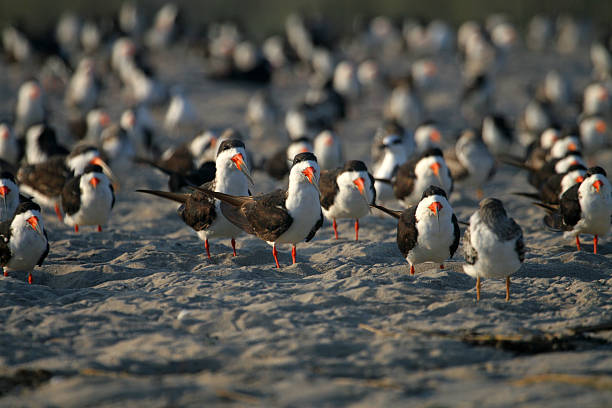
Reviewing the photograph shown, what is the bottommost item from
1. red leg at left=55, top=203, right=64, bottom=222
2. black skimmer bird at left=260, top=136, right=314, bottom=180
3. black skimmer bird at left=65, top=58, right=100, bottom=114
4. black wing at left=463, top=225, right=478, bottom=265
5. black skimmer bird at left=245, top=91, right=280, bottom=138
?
black wing at left=463, top=225, right=478, bottom=265

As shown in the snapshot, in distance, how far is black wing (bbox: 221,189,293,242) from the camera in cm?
680

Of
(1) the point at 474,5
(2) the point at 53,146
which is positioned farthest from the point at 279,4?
(2) the point at 53,146

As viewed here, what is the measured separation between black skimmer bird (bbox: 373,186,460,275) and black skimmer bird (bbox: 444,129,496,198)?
13.3 feet

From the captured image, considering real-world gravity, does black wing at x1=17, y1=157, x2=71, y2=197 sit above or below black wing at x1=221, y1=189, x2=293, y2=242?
above

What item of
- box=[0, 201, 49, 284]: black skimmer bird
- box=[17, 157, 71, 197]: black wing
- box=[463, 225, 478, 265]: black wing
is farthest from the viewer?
box=[17, 157, 71, 197]: black wing

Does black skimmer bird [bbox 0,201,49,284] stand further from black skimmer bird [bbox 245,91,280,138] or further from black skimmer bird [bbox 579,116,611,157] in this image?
black skimmer bird [bbox 579,116,611,157]

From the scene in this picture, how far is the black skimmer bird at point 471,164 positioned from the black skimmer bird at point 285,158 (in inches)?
85.8

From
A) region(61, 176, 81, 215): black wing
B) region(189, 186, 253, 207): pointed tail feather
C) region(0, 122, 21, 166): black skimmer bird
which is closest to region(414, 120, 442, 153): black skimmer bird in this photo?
region(189, 186, 253, 207): pointed tail feather

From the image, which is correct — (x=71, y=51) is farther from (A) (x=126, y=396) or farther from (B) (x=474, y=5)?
(A) (x=126, y=396)

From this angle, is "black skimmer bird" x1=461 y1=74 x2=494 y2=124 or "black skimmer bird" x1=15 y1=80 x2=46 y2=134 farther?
"black skimmer bird" x1=461 y1=74 x2=494 y2=124

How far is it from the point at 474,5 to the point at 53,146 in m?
23.7

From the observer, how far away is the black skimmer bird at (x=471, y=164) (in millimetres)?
10508

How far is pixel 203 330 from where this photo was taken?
5301mm

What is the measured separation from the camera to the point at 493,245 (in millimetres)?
5715
